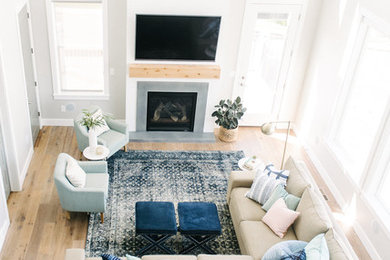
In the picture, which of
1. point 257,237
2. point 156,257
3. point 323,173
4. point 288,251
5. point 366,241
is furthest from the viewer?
point 323,173

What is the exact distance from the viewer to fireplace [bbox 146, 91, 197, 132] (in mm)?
7578

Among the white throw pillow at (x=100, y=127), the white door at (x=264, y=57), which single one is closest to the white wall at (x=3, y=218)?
the white throw pillow at (x=100, y=127)

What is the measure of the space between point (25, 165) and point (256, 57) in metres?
4.40

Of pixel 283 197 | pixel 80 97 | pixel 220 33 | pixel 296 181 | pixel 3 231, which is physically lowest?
pixel 3 231

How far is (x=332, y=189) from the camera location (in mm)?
6633

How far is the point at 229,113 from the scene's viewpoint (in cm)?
754

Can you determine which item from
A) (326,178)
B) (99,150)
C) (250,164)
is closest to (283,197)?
(250,164)

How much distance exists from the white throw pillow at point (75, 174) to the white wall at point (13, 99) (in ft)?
3.18

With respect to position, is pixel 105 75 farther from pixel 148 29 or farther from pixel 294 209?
pixel 294 209

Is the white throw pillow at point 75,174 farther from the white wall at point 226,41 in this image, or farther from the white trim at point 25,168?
the white wall at point 226,41

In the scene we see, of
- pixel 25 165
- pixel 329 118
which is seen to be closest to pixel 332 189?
pixel 329 118

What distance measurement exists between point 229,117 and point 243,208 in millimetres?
2556

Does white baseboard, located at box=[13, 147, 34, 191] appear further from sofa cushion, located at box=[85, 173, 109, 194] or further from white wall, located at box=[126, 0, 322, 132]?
white wall, located at box=[126, 0, 322, 132]

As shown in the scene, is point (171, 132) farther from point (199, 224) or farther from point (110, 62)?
point (199, 224)
